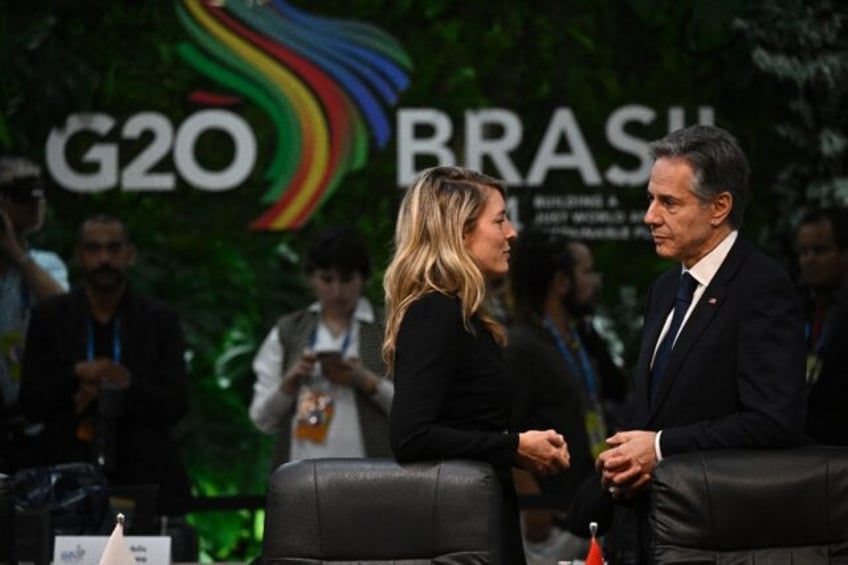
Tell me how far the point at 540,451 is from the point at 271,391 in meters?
2.30

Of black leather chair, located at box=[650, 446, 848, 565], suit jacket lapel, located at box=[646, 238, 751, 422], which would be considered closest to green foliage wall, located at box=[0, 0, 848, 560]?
suit jacket lapel, located at box=[646, 238, 751, 422]

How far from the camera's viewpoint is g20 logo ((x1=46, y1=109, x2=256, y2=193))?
289 inches

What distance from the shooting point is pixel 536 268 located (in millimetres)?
6211

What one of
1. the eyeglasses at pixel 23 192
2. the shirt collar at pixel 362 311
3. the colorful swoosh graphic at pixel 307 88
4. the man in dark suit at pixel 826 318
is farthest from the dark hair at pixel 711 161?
the eyeglasses at pixel 23 192

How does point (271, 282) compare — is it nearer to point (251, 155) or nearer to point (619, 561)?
point (251, 155)

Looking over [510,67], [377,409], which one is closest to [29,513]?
[377,409]

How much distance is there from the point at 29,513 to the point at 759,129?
4.02m

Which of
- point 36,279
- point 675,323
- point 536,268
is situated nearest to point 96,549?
point 675,323

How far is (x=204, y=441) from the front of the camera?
7328 mm

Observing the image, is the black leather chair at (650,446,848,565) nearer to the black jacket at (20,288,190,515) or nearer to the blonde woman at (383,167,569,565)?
the blonde woman at (383,167,569,565)

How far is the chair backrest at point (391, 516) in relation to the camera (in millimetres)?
3504

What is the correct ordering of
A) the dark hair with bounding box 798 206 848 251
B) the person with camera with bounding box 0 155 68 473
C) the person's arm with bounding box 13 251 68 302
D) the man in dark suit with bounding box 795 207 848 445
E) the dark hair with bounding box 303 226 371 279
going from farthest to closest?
the person's arm with bounding box 13 251 68 302, the person with camera with bounding box 0 155 68 473, the dark hair with bounding box 798 206 848 251, the dark hair with bounding box 303 226 371 279, the man in dark suit with bounding box 795 207 848 445

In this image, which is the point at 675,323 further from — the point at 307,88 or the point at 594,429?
the point at 307,88

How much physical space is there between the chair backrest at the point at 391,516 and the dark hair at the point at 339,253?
7.54 ft
